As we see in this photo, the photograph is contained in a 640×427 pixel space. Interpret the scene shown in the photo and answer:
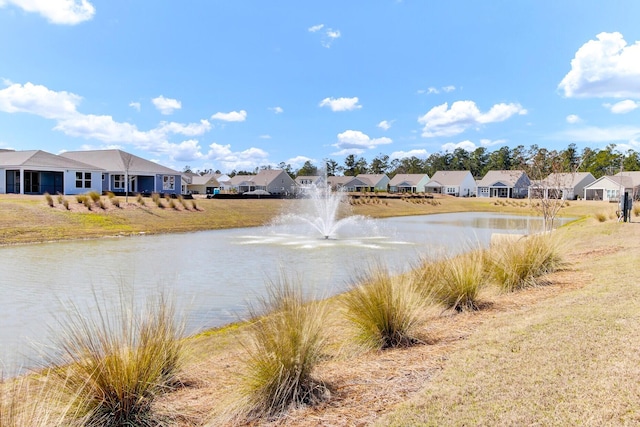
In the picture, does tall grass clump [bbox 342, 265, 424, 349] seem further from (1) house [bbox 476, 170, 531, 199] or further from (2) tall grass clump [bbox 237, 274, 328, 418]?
(1) house [bbox 476, 170, 531, 199]

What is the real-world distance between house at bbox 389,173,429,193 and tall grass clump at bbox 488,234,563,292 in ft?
270

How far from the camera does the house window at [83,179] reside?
39.2 meters

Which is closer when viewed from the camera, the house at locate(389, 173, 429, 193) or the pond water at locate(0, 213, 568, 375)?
the pond water at locate(0, 213, 568, 375)

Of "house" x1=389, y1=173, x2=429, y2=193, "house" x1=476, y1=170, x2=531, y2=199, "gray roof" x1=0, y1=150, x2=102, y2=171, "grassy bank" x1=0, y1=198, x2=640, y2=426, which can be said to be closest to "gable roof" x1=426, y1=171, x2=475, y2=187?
"house" x1=389, y1=173, x2=429, y2=193

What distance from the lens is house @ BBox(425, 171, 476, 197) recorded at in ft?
285

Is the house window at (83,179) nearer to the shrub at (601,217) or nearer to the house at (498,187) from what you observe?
the shrub at (601,217)

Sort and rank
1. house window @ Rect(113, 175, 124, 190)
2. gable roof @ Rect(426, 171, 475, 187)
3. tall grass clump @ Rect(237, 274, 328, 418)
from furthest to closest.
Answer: gable roof @ Rect(426, 171, 475, 187) → house window @ Rect(113, 175, 124, 190) → tall grass clump @ Rect(237, 274, 328, 418)

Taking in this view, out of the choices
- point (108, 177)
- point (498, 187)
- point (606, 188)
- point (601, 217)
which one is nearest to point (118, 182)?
point (108, 177)

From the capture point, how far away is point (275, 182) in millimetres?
77312

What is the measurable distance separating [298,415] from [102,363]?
1.48 metres

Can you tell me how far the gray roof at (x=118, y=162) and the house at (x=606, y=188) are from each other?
53.2 m

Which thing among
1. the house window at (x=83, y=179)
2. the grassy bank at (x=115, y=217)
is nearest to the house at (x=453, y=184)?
the grassy bank at (x=115, y=217)

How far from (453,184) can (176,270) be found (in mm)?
79458

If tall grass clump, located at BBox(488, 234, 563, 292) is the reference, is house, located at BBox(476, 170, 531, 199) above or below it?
above
